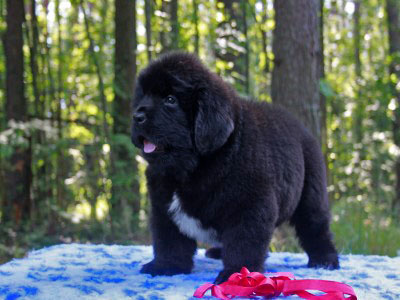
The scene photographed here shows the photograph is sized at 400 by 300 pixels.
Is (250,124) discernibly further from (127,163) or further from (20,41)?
(20,41)

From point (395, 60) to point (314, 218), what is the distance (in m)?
7.98

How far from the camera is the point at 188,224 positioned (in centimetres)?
318

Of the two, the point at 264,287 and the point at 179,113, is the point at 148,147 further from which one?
the point at 264,287

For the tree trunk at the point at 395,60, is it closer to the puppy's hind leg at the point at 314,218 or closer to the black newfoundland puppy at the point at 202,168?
→ the puppy's hind leg at the point at 314,218

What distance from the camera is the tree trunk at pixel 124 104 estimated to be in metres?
7.40

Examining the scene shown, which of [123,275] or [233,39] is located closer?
[123,275]

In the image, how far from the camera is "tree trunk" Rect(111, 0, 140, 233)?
7401mm

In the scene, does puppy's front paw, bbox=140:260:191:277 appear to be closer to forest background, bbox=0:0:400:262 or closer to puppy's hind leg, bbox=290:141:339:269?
puppy's hind leg, bbox=290:141:339:269

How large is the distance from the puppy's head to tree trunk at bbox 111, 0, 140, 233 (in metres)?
4.09

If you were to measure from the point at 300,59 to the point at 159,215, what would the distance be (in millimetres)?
3179

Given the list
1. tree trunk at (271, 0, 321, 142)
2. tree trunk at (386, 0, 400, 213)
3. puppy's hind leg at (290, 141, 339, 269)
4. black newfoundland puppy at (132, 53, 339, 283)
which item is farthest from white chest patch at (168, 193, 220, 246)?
tree trunk at (386, 0, 400, 213)

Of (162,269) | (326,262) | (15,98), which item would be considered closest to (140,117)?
(162,269)

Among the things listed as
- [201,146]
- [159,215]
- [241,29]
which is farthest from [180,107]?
[241,29]

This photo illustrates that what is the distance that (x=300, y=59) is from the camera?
18.8 ft
